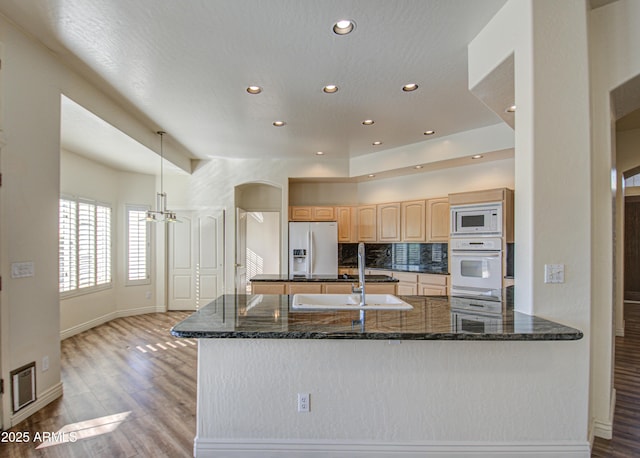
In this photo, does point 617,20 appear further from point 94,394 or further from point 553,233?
point 94,394

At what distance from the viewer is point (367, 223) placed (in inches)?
248

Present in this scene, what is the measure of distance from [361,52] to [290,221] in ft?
12.4

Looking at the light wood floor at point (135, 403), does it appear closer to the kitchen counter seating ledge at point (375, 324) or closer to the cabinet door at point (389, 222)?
the kitchen counter seating ledge at point (375, 324)

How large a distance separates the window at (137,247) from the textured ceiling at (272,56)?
200 centimetres

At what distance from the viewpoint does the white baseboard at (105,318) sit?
462 cm

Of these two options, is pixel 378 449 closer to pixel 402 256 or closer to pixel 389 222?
pixel 389 222

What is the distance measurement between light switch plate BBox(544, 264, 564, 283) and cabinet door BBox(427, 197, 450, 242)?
10.7 ft

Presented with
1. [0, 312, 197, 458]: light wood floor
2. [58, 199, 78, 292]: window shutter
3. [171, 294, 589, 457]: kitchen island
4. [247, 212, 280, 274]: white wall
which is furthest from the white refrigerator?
[171, 294, 589, 457]: kitchen island

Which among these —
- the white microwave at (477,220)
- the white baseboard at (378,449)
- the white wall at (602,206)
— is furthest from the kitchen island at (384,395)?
the white microwave at (477,220)

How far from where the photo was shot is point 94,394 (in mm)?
2881

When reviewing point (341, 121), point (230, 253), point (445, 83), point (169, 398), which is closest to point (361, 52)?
point (445, 83)

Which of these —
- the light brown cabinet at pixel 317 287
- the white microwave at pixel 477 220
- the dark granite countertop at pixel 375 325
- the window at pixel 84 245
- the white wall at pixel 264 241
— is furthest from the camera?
the white wall at pixel 264 241

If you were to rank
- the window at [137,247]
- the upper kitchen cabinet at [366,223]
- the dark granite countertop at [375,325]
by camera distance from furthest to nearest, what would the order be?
the upper kitchen cabinet at [366,223], the window at [137,247], the dark granite countertop at [375,325]

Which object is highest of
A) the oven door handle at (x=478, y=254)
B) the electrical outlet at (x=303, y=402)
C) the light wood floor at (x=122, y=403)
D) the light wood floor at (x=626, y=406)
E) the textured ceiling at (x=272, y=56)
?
the textured ceiling at (x=272, y=56)
